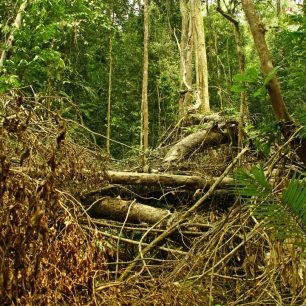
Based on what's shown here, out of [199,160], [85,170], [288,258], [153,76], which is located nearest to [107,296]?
[288,258]

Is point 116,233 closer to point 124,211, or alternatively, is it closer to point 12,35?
point 124,211

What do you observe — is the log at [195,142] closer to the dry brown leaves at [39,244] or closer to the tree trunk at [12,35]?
the dry brown leaves at [39,244]

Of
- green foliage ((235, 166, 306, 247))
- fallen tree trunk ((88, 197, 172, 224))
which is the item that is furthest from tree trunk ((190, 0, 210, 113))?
green foliage ((235, 166, 306, 247))

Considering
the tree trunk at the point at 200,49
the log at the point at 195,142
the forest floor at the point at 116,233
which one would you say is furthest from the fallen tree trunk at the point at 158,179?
the tree trunk at the point at 200,49

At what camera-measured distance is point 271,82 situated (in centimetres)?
272

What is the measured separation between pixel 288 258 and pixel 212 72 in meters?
18.4

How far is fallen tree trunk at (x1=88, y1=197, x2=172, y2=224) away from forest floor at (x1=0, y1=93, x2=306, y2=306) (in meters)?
0.01

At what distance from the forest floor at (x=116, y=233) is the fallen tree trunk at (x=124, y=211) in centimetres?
1

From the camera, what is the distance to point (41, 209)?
226cm

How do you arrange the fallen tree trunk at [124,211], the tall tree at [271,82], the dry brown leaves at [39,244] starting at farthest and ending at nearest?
the fallen tree trunk at [124,211], the tall tree at [271,82], the dry brown leaves at [39,244]

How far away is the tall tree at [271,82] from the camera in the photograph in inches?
108

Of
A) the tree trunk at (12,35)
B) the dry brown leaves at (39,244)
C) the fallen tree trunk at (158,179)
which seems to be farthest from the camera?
the tree trunk at (12,35)

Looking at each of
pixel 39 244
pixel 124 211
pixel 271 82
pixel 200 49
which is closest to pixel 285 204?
pixel 271 82

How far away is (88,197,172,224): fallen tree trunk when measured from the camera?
4360 mm
